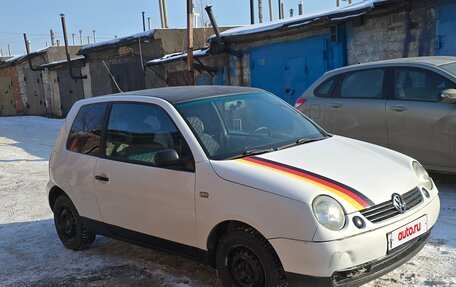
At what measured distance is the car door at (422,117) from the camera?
5.75 m

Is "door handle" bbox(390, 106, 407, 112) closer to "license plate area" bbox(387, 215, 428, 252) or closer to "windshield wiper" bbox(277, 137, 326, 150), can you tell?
"windshield wiper" bbox(277, 137, 326, 150)

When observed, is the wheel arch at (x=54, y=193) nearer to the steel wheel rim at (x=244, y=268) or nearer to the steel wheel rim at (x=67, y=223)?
the steel wheel rim at (x=67, y=223)

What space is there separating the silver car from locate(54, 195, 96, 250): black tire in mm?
3642

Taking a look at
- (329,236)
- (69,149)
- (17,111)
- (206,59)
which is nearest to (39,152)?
(206,59)

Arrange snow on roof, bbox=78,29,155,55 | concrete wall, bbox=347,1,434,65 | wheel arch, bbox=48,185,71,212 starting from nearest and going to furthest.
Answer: wheel arch, bbox=48,185,71,212 < concrete wall, bbox=347,1,434,65 < snow on roof, bbox=78,29,155,55

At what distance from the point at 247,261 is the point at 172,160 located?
92cm

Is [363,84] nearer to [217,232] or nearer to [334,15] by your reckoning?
[217,232]

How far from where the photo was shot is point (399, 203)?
325cm

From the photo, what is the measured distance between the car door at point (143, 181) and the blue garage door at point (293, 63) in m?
8.49

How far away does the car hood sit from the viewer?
10.2 feet

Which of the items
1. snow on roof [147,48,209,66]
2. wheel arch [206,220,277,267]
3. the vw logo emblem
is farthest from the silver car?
snow on roof [147,48,209,66]

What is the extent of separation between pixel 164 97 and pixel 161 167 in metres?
0.70

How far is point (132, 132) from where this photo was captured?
4305 mm

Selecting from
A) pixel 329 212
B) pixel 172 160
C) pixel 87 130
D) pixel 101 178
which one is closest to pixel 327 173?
pixel 329 212
